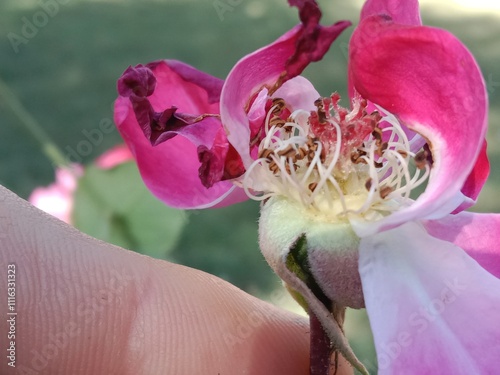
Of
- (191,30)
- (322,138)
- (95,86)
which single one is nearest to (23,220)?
(322,138)

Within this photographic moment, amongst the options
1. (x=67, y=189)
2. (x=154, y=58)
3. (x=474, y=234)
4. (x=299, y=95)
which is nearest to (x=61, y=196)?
(x=67, y=189)

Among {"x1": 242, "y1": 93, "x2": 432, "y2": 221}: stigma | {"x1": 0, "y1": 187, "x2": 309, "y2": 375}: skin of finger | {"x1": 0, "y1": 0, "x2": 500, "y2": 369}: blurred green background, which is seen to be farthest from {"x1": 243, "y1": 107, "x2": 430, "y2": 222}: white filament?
{"x1": 0, "y1": 0, "x2": 500, "y2": 369}: blurred green background

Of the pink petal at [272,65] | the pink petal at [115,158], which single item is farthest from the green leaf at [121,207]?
the pink petal at [272,65]

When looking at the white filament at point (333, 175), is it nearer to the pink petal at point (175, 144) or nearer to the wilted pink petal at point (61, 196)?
the pink petal at point (175, 144)

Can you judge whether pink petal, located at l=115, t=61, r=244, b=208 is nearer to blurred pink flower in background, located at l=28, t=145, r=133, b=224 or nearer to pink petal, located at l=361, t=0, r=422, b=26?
pink petal, located at l=361, t=0, r=422, b=26

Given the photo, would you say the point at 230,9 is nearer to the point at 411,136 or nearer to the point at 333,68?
the point at 333,68

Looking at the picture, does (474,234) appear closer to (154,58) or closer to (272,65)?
(272,65)
